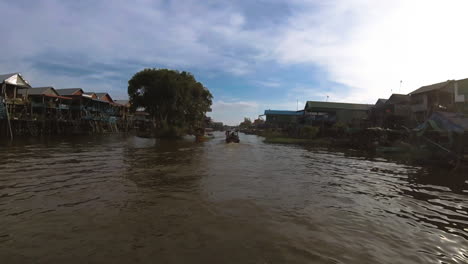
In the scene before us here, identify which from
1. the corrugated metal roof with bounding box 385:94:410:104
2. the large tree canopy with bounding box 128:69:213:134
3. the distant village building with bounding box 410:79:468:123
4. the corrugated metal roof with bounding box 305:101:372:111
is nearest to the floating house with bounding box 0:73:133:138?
the large tree canopy with bounding box 128:69:213:134

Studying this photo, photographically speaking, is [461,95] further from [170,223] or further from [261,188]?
[170,223]

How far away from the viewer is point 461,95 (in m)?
24.3

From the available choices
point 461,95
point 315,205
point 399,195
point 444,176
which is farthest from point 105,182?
point 461,95

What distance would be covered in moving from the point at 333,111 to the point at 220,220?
47.6 metres

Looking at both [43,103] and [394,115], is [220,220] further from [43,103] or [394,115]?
[43,103]

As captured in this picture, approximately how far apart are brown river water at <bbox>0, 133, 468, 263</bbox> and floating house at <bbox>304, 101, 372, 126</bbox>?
3688 centimetres

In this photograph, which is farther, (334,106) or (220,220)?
(334,106)

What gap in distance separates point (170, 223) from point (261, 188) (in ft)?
13.8

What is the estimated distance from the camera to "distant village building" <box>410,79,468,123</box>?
2379cm

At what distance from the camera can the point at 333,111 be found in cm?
4797

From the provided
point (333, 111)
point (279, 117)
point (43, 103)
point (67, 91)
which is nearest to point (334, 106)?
point (333, 111)

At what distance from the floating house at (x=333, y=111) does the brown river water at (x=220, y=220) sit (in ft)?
121

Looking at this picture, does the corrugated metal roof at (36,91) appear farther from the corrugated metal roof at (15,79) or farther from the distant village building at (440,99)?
the distant village building at (440,99)

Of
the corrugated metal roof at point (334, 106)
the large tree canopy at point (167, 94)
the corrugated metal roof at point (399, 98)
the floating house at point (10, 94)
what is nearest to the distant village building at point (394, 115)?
the corrugated metal roof at point (399, 98)
